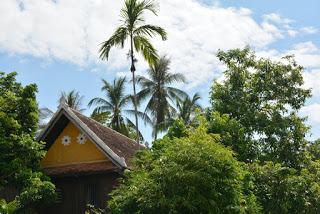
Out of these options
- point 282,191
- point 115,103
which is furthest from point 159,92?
point 282,191

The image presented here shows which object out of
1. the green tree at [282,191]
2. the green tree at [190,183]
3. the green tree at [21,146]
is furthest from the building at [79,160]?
the green tree at [190,183]

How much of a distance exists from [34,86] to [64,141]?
10.6 ft

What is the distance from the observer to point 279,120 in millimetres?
17844

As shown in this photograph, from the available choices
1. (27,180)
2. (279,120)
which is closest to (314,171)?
(279,120)

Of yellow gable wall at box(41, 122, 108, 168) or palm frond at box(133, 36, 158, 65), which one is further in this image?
palm frond at box(133, 36, 158, 65)

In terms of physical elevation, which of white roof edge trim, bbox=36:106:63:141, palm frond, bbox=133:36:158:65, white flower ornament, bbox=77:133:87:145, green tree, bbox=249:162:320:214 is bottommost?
green tree, bbox=249:162:320:214

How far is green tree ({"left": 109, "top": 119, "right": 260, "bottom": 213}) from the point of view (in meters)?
10.2

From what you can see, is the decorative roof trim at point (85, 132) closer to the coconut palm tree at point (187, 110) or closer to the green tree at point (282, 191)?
the green tree at point (282, 191)

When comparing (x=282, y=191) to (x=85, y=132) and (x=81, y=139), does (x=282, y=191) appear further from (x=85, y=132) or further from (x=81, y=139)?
(x=81, y=139)

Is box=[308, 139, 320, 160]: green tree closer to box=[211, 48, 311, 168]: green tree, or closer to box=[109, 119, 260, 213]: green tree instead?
box=[211, 48, 311, 168]: green tree

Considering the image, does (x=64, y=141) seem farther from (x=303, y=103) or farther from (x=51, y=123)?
(x=303, y=103)

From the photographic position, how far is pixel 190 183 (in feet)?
34.0

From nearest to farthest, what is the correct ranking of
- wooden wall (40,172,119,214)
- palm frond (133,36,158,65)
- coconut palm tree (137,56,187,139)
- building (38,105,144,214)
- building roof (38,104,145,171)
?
building roof (38,104,145,171)
building (38,105,144,214)
wooden wall (40,172,119,214)
palm frond (133,36,158,65)
coconut palm tree (137,56,187,139)

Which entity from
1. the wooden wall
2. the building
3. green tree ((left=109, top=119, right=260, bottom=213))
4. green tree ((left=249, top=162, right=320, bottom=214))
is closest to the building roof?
the building
